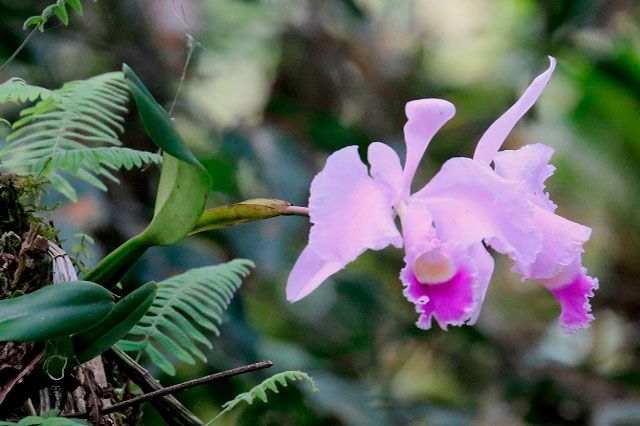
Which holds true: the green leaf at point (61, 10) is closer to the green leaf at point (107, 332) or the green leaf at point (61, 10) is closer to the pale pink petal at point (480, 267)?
the green leaf at point (107, 332)

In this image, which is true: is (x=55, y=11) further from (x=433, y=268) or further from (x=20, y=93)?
(x=433, y=268)

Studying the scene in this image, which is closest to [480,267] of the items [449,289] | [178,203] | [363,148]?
[449,289]

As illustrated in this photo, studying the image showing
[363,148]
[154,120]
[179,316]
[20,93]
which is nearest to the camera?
[154,120]

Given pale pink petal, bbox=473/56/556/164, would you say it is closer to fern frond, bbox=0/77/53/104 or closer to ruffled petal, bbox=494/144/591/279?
ruffled petal, bbox=494/144/591/279

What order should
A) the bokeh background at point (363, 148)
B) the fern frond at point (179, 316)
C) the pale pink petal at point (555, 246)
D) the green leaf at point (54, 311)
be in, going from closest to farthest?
the green leaf at point (54, 311) < the pale pink petal at point (555, 246) < the fern frond at point (179, 316) < the bokeh background at point (363, 148)

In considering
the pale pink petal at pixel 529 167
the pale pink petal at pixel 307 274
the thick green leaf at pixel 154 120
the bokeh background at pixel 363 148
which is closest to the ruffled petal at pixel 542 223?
the pale pink petal at pixel 529 167
